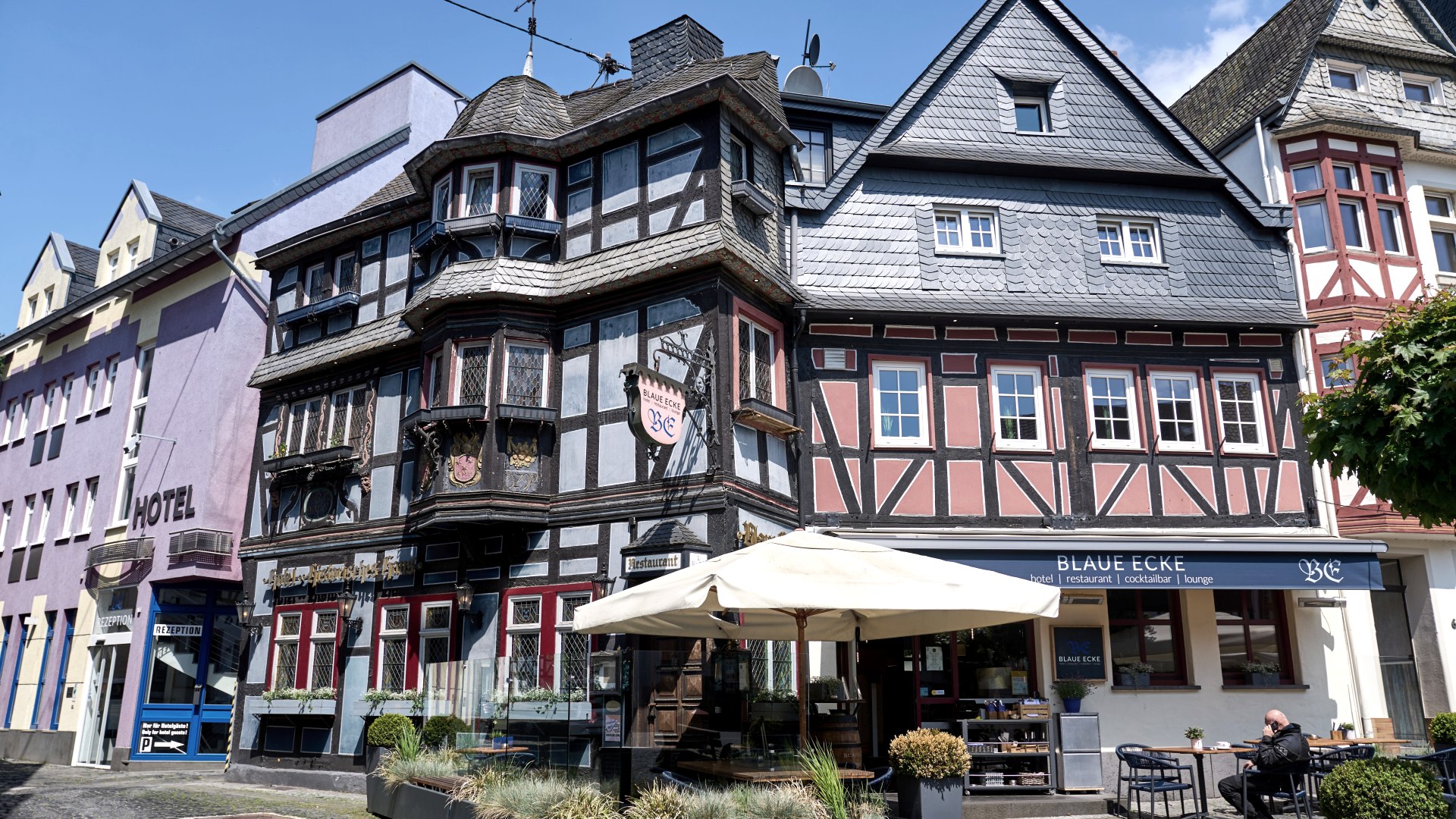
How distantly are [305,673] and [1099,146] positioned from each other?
1483 cm

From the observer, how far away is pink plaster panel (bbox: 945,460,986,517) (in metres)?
15.0

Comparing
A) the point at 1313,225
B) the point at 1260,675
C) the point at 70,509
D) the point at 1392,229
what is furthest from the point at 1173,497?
the point at 70,509

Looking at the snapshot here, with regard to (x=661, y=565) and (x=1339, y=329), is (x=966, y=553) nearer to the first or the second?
(x=661, y=565)

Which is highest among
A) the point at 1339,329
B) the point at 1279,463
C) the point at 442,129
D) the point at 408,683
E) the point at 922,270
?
the point at 442,129

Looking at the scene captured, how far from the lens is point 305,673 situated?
17.3 meters

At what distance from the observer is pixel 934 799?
1000 cm

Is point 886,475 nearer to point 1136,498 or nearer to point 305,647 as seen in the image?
point 1136,498

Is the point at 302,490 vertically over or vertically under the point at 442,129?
under

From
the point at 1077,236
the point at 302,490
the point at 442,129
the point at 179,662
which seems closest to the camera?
the point at 1077,236

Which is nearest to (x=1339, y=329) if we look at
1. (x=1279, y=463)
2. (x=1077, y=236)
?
(x=1279, y=463)

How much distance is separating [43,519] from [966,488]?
21475mm

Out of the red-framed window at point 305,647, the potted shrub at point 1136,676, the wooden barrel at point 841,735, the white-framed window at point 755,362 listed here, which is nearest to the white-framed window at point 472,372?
the white-framed window at point 755,362

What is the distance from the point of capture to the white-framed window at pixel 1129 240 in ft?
54.2

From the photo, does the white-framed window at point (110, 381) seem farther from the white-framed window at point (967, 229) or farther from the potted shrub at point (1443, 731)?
the potted shrub at point (1443, 731)
